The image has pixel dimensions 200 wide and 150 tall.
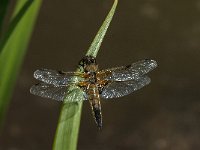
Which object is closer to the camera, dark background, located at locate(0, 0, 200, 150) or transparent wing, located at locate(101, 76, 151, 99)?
transparent wing, located at locate(101, 76, 151, 99)

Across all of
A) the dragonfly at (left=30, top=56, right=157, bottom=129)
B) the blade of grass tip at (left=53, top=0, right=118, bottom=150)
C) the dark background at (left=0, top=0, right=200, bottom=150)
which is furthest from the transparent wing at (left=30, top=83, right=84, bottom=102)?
the dark background at (left=0, top=0, right=200, bottom=150)

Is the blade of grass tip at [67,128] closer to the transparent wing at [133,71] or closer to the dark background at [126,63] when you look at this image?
the transparent wing at [133,71]

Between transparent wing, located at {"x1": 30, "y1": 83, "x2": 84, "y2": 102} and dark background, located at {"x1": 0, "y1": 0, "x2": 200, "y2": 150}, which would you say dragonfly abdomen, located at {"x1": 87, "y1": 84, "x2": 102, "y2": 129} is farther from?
dark background, located at {"x1": 0, "y1": 0, "x2": 200, "y2": 150}

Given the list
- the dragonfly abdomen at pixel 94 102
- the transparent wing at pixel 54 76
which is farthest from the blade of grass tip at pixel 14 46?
the dragonfly abdomen at pixel 94 102

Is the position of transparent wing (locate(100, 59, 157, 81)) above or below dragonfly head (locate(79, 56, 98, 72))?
below

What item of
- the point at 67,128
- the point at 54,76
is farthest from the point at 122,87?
the point at 67,128

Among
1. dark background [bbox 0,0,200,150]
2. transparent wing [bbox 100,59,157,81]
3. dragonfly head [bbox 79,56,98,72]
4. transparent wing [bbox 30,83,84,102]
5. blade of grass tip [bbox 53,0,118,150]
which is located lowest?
dark background [bbox 0,0,200,150]
